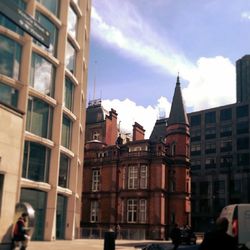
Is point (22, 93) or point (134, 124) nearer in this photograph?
point (22, 93)

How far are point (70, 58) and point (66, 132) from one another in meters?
6.24

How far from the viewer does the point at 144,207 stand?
57500 mm

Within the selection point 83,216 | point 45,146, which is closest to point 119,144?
point 83,216

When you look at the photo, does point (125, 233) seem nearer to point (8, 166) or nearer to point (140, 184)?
point (140, 184)

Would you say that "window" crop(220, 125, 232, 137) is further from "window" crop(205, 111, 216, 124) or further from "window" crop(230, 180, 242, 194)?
"window" crop(230, 180, 242, 194)

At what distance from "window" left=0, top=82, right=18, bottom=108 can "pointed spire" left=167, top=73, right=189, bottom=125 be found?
3583 cm

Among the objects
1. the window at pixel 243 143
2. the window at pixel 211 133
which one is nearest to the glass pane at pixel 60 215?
the window at pixel 243 143

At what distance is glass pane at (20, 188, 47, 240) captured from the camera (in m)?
30.7

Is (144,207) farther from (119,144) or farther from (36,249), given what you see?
(36,249)

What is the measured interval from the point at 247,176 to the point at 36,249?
7834 cm

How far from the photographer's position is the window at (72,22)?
37.1m

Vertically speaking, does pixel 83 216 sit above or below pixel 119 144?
below

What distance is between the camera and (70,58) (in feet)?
122

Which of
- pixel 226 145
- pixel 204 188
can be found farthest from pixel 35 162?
pixel 226 145
